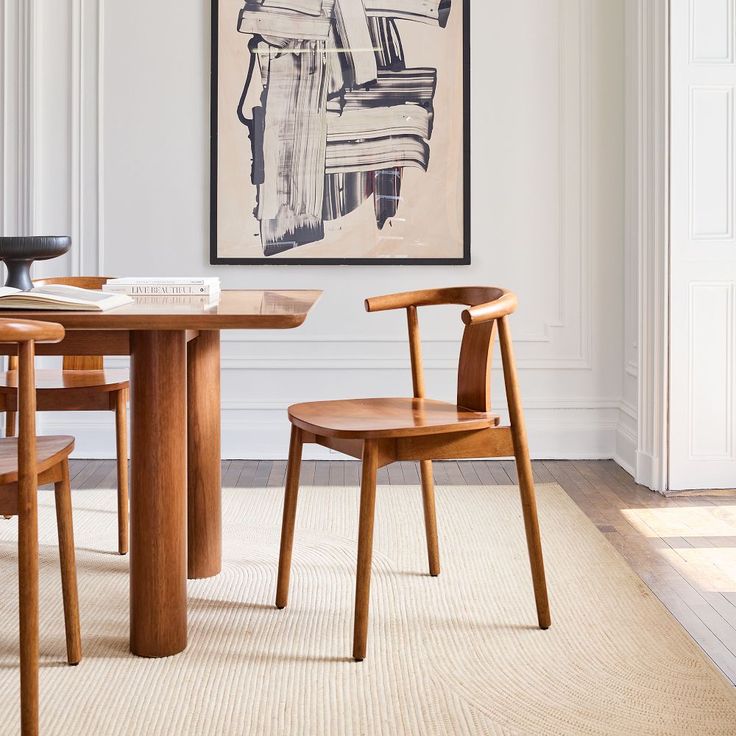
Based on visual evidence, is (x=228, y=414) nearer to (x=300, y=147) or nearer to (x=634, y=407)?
(x=300, y=147)

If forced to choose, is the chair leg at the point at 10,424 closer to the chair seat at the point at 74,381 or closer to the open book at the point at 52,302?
the chair seat at the point at 74,381

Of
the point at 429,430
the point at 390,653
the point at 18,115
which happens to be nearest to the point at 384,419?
the point at 429,430

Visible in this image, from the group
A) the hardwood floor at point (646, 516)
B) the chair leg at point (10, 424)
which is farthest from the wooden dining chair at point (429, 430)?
the chair leg at point (10, 424)

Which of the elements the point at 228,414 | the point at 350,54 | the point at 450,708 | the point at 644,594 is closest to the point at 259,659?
the point at 450,708

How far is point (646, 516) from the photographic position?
3.03 metres

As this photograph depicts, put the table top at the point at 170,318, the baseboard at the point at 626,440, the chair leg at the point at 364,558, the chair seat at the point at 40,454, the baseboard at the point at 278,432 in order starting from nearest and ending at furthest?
the chair seat at the point at 40,454
the table top at the point at 170,318
the chair leg at the point at 364,558
the baseboard at the point at 626,440
the baseboard at the point at 278,432

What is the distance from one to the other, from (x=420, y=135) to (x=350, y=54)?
1.47ft

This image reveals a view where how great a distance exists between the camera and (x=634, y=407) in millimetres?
3766

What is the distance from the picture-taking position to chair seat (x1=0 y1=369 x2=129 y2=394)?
8.18 feet

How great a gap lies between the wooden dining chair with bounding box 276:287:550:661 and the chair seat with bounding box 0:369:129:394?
2.16 ft

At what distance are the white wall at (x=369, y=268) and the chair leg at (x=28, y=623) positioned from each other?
247 cm

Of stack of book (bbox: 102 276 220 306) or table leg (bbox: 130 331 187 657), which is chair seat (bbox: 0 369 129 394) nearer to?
stack of book (bbox: 102 276 220 306)

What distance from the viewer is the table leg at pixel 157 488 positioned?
6.01 ft

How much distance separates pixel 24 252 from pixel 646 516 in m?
2.10
